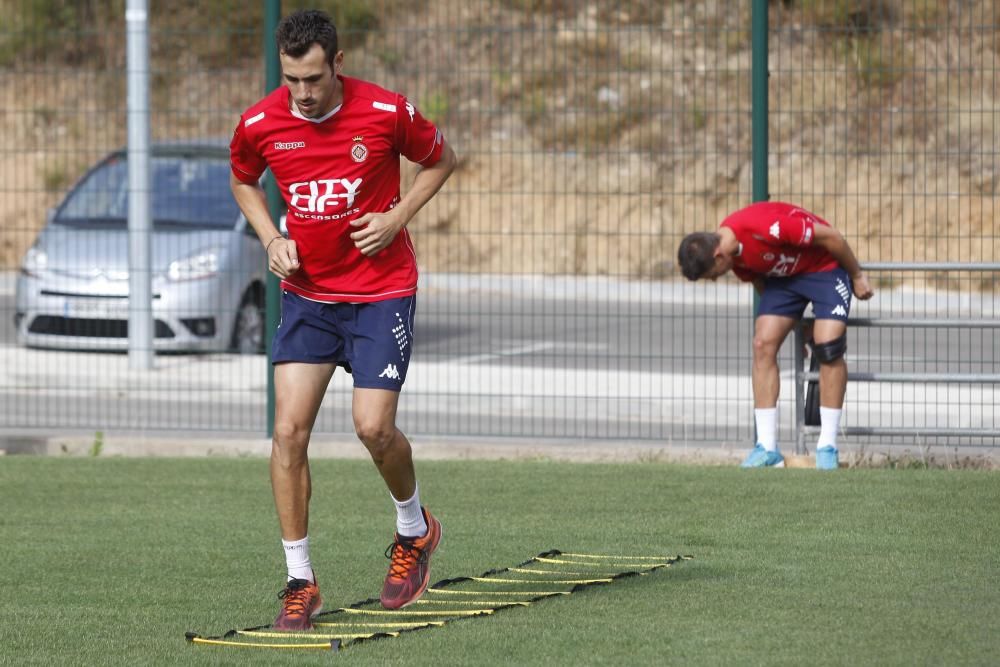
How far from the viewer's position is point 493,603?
6473 mm

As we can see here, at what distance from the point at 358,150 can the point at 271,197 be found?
15.4ft

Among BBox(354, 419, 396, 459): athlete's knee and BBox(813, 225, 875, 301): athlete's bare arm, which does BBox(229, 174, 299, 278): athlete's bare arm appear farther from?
BBox(813, 225, 875, 301): athlete's bare arm

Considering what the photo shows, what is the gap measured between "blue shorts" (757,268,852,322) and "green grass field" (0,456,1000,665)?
89 centimetres

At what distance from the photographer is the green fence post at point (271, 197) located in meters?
10.7

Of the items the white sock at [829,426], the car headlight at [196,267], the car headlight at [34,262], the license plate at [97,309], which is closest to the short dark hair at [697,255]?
the white sock at [829,426]

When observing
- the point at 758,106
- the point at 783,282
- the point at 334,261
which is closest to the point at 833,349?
the point at 783,282

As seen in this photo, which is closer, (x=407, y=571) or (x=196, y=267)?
(x=407, y=571)

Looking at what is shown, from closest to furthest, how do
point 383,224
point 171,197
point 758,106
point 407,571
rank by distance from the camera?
1. point 383,224
2. point 407,571
3. point 758,106
4. point 171,197

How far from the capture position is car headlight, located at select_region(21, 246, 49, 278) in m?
12.6

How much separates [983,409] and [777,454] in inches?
55.5

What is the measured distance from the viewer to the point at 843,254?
9867mm

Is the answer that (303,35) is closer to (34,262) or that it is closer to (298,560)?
(298,560)

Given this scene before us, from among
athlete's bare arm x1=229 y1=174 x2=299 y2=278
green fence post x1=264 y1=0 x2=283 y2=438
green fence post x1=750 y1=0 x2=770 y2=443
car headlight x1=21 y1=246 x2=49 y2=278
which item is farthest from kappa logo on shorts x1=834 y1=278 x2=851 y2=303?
car headlight x1=21 y1=246 x2=49 y2=278

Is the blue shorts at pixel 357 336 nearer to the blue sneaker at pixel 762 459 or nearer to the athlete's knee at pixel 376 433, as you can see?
the athlete's knee at pixel 376 433
